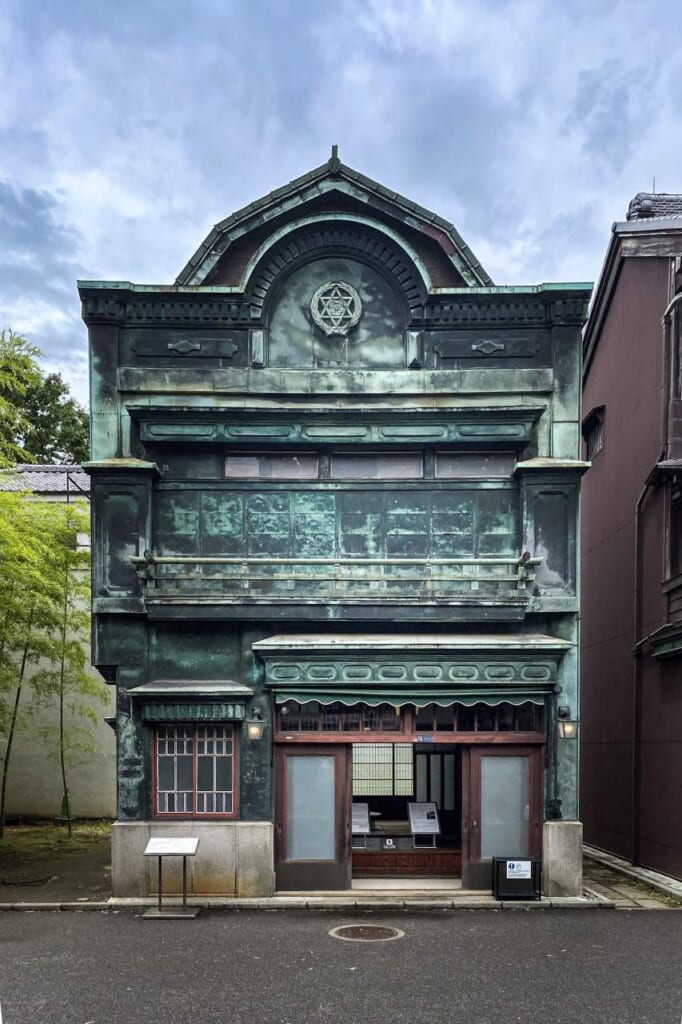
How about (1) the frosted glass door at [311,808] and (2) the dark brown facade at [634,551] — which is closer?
(1) the frosted glass door at [311,808]

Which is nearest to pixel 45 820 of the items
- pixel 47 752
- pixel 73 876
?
pixel 47 752

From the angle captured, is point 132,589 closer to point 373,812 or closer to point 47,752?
point 373,812

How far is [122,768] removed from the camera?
15.5m

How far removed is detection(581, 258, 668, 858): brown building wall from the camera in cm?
1969

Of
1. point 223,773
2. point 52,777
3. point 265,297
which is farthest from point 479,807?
point 52,777

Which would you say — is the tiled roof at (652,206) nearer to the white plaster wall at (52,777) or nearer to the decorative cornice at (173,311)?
the decorative cornice at (173,311)

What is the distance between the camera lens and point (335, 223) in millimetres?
16344

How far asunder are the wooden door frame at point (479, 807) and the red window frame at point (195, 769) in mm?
3998

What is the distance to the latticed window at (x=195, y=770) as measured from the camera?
15602 mm

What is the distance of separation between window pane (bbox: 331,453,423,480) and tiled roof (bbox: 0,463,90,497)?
10427 mm

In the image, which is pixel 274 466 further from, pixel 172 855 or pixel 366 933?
pixel 366 933

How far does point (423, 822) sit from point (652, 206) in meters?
15.3

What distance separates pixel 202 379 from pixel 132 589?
3987 millimetres

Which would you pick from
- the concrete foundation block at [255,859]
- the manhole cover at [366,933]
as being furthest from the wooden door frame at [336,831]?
the manhole cover at [366,933]
